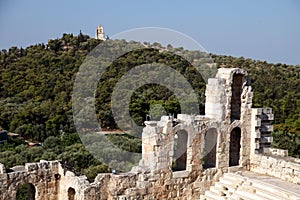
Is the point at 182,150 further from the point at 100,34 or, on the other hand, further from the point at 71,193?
the point at 100,34

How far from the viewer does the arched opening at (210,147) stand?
13.7m

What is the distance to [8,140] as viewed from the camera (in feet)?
104

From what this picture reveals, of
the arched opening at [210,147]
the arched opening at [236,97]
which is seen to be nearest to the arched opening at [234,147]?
the arched opening at [236,97]

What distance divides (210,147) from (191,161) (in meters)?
1.38

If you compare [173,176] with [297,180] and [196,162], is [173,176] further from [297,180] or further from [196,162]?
[297,180]

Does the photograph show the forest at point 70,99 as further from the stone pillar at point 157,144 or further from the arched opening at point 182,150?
the stone pillar at point 157,144

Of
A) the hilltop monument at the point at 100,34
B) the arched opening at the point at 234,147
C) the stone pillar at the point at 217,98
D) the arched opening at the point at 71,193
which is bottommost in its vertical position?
the arched opening at the point at 71,193

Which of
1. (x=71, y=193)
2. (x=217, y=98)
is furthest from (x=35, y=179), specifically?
(x=217, y=98)

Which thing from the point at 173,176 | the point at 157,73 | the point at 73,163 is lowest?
the point at 73,163

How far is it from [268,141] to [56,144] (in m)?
18.6

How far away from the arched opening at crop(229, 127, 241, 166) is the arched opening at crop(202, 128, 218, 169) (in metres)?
0.91

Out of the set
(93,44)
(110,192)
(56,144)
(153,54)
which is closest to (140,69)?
(153,54)

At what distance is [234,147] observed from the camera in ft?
48.6

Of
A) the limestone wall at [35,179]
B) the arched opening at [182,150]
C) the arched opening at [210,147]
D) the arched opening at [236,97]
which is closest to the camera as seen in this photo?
the limestone wall at [35,179]
